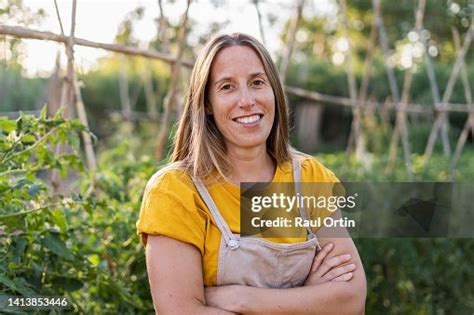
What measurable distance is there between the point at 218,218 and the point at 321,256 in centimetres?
29

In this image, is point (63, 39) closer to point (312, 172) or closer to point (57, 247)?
point (57, 247)

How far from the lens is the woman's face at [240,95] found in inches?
74.5

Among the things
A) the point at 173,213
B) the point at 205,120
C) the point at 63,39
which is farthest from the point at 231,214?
the point at 63,39

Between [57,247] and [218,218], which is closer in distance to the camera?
[218,218]

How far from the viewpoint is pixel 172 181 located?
1.80 m

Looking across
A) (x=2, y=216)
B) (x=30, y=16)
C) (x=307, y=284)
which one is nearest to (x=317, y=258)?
(x=307, y=284)

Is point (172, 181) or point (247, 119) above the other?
point (247, 119)

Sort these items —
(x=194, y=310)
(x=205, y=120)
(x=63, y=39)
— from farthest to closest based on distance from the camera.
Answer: (x=63, y=39), (x=205, y=120), (x=194, y=310)

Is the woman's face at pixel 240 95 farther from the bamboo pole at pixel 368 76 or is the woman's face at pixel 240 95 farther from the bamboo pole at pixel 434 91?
the bamboo pole at pixel 434 91

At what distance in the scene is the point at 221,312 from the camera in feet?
5.70

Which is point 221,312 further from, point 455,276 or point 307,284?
point 455,276

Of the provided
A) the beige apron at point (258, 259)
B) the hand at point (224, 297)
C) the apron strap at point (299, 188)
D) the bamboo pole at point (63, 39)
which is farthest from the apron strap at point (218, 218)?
the bamboo pole at point (63, 39)

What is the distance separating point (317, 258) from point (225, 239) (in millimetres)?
262

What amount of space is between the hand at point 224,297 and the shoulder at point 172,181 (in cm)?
24
